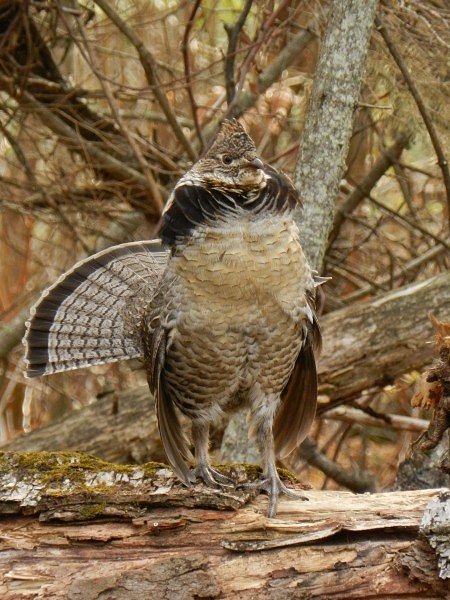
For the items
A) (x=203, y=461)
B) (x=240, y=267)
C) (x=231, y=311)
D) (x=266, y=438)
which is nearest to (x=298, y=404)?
(x=266, y=438)

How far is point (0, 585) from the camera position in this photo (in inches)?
119

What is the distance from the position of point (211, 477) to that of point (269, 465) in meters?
0.25

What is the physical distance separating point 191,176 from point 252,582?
1565 mm

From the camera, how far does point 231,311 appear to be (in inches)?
140

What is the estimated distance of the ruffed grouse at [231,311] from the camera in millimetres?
3539

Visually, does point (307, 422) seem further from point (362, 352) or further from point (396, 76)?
point (396, 76)

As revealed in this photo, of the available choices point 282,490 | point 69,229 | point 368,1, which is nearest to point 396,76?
point 368,1

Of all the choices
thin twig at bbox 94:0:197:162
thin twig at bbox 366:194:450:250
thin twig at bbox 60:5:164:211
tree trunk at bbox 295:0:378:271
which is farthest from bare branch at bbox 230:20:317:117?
tree trunk at bbox 295:0:378:271

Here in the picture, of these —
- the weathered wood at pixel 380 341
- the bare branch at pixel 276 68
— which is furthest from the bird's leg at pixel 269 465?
the bare branch at pixel 276 68

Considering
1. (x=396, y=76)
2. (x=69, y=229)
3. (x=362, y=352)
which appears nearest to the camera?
(x=362, y=352)

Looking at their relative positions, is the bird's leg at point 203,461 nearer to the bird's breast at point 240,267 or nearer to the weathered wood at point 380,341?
the bird's breast at point 240,267

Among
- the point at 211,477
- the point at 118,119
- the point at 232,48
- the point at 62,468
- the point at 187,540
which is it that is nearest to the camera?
the point at 187,540

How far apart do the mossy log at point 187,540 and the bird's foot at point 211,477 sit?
0.65 feet

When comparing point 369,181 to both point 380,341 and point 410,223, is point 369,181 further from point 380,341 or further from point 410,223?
point 380,341
